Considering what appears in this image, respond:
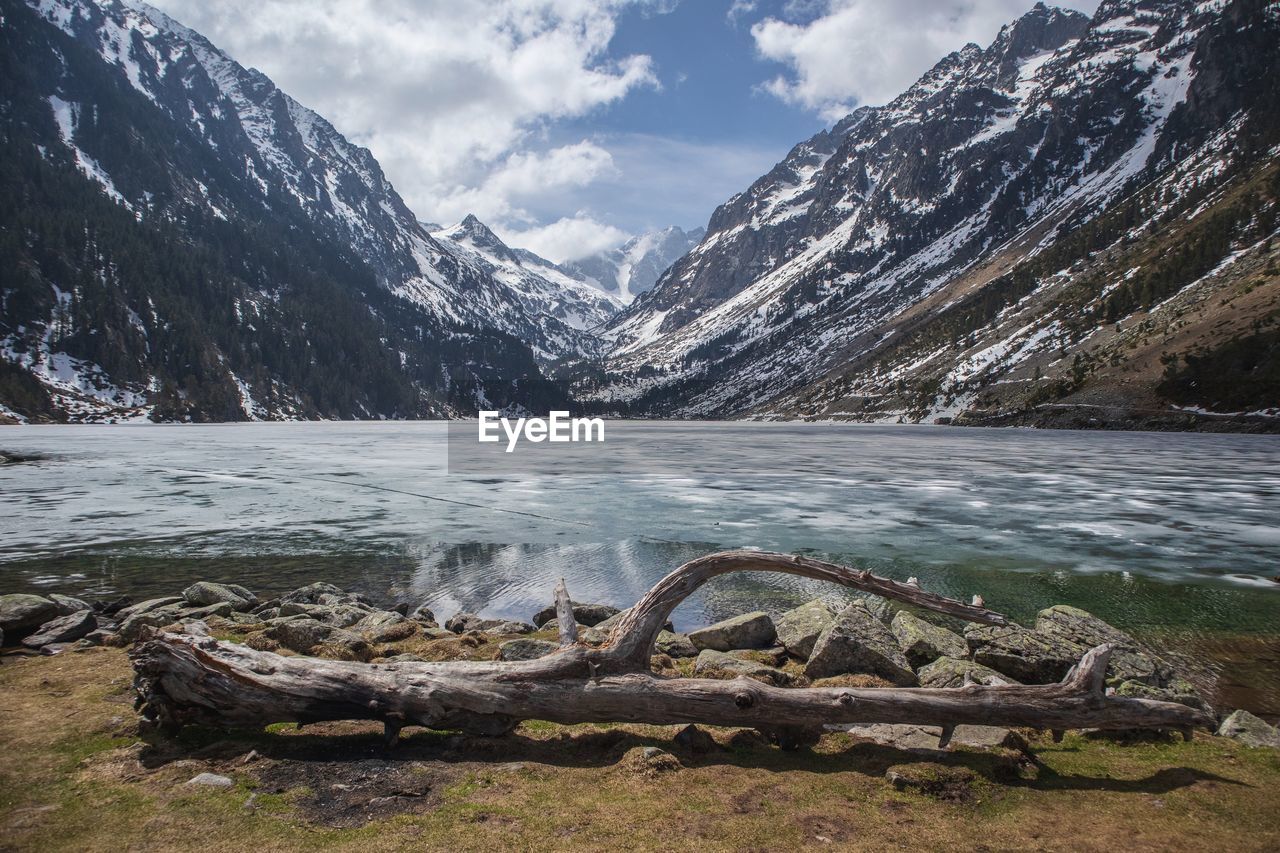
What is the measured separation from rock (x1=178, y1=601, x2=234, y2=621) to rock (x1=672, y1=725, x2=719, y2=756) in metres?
11.4

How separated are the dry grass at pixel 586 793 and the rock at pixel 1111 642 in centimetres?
208

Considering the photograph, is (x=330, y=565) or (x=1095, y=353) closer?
(x=330, y=565)

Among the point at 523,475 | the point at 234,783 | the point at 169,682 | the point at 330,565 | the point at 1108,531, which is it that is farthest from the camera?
the point at 523,475

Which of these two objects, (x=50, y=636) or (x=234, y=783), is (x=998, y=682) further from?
(x=50, y=636)

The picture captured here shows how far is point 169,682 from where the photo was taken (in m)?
8.87

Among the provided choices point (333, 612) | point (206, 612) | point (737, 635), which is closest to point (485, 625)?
point (333, 612)

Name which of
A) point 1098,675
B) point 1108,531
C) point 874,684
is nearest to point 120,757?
point 874,684

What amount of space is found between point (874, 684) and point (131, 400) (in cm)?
24009

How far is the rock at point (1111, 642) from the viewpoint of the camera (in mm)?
11125

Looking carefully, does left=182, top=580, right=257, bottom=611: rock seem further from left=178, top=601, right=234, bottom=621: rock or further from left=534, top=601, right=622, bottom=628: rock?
left=534, top=601, right=622, bottom=628: rock

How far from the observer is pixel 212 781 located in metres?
7.80

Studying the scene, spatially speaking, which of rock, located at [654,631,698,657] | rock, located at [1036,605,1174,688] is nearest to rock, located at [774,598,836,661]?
rock, located at [654,631,698,657]

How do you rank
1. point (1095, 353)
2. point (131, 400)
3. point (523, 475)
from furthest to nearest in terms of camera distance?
point (131, 400), point (1095, 353), point (523, 475)

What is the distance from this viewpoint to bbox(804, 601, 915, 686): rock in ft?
36.9
